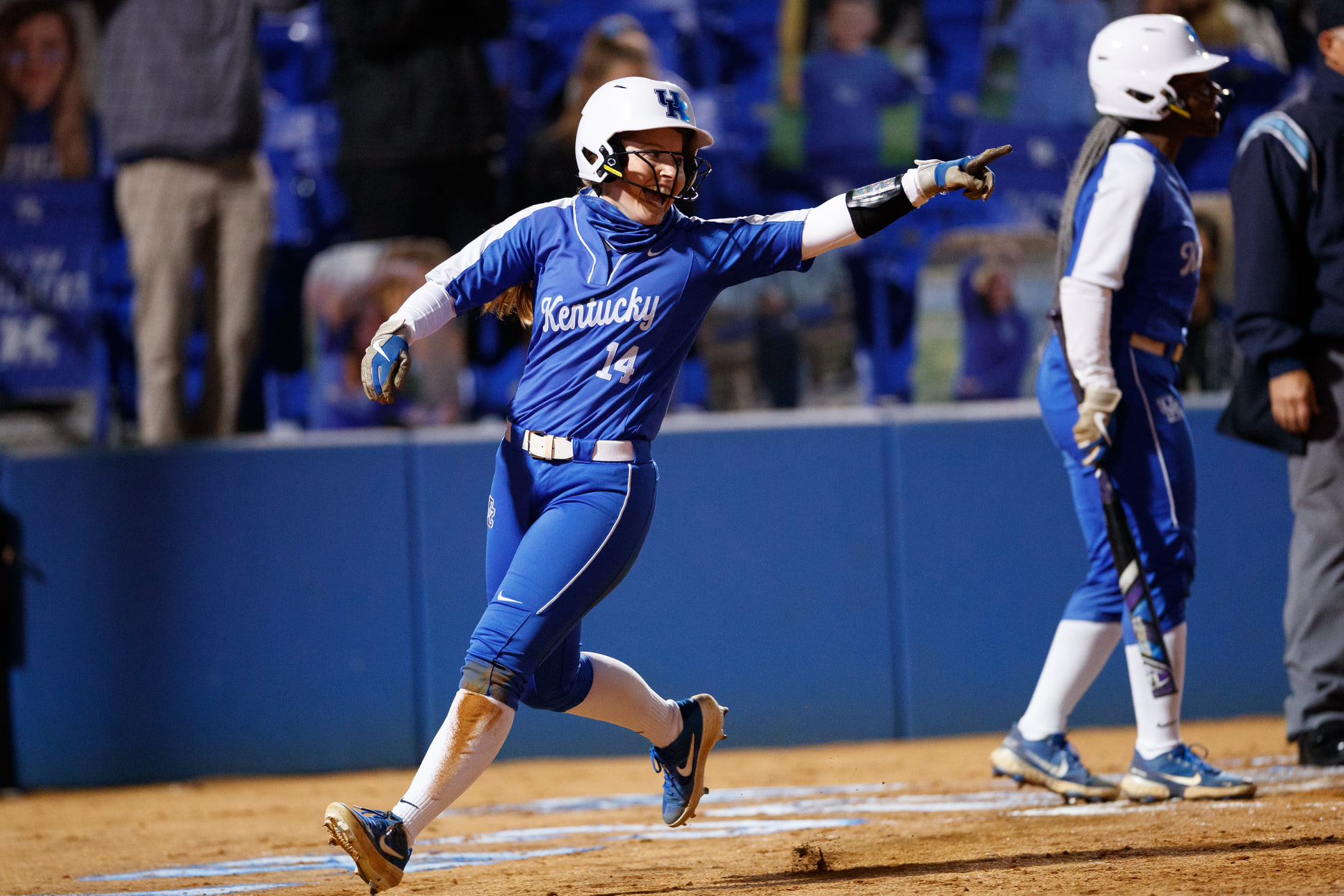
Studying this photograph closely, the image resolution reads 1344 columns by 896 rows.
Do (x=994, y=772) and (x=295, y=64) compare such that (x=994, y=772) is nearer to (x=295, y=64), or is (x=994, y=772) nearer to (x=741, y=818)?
(x=741, y=818)

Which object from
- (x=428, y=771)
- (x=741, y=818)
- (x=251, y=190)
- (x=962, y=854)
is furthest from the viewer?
(x=251, y=190)

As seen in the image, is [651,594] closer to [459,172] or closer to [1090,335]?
[459,172]

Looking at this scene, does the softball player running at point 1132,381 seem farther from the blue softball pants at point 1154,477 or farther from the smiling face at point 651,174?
the smiling face at point 651,174

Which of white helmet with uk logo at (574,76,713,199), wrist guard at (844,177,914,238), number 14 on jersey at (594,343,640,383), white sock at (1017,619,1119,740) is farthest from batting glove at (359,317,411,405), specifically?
white sock at (1017,619,1119,740)

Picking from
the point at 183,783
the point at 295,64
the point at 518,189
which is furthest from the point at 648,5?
the point at 183,783

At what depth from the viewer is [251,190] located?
24.3 feet

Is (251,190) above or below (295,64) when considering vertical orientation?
below

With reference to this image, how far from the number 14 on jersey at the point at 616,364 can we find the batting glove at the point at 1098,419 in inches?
53.6

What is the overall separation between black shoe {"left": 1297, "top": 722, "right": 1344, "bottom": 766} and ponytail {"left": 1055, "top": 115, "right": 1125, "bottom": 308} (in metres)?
1.85

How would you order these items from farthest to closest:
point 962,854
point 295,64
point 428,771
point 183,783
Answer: point 295,64, point 183,783, point 962,854, point 428,771

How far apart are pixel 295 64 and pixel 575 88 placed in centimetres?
159

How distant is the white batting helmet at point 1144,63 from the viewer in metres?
4.31

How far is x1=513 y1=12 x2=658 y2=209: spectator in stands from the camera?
7.56m

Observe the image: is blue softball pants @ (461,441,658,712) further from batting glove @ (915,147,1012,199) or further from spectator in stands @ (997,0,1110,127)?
spectator in stands @ (997,0,1110,127)
